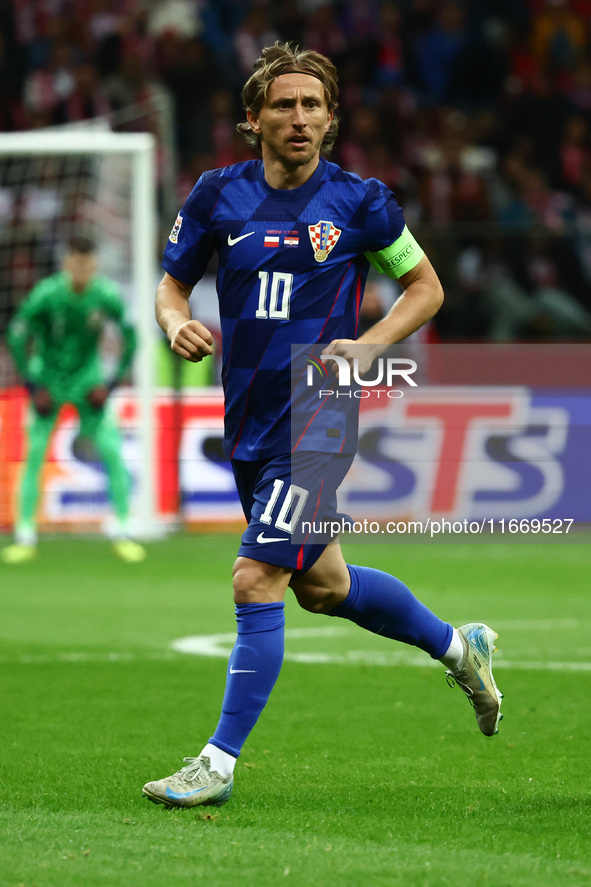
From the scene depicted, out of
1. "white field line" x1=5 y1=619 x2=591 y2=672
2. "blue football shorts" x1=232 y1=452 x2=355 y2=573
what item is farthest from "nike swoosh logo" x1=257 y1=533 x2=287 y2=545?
"white field line" x1=5 y1=619 x2=591 y2=672

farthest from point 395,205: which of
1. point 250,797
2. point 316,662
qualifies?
point 316,662

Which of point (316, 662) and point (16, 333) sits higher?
point (16, 333)

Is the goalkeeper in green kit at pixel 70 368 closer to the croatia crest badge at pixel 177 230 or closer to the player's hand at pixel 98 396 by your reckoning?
the player's hand at pixel 98 396

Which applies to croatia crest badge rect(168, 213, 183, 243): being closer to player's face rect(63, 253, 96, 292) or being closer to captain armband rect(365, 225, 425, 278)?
captain armband rect(365, 225, 425, 278)

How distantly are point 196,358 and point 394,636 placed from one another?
43.3 inches

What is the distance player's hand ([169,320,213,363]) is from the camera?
368 centimetres

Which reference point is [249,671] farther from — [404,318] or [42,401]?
[42,401]

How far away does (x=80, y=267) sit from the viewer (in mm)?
9961

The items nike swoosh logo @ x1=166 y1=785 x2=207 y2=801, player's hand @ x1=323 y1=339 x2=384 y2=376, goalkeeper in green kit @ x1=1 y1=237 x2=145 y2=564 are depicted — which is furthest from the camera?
goalkeeper in green kit @ x1=1 y1=237 x2=145 y2=564

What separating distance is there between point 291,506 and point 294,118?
1108 mm

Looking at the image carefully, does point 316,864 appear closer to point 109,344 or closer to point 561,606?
point 561,606

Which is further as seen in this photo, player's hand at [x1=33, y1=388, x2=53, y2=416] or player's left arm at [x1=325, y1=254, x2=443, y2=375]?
player's hand at [x1=33, y1=388, x2=53, y2=416]

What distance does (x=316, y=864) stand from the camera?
3.02 m

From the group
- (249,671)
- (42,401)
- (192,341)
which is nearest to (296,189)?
(192,341)
